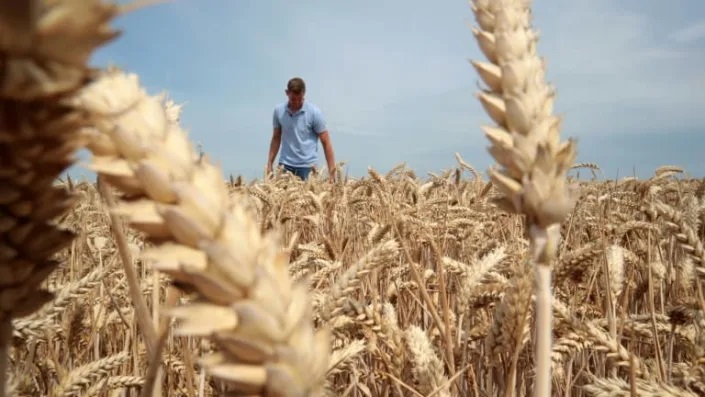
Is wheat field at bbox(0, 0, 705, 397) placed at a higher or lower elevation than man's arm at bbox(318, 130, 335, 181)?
lower

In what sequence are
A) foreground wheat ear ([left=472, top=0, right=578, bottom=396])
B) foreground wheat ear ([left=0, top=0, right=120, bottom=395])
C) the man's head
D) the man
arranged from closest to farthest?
foreground wheat ear ([left=0, top=0, right=120, bottom=395]) → foreground wheat ear ([left=472, top=0, right=578, bottom=396]) → the man's head → the man

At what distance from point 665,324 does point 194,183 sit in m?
1.90

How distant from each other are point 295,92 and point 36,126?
8779mm

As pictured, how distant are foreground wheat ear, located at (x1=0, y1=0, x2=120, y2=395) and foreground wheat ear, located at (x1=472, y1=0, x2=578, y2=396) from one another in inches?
19.3

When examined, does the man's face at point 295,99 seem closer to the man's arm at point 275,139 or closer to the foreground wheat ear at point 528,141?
the man's arm at point 275,139

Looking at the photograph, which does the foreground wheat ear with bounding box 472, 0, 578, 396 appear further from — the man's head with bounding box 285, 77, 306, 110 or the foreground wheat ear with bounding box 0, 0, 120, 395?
the man's head with bounding box 285, 77, 306, 110

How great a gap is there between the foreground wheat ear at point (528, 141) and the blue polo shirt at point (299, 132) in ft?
28.3

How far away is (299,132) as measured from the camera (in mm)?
9297

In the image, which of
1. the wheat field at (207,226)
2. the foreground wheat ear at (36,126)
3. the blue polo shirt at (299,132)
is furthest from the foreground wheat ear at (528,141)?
the blue polo shirt at (299,132)

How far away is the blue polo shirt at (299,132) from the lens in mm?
9297

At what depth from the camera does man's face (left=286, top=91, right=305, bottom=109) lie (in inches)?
354

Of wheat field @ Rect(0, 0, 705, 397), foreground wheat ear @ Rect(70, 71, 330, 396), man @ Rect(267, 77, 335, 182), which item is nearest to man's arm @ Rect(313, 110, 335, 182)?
man @ Rect(267, 77, 335, 182)

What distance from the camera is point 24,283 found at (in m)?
0.40

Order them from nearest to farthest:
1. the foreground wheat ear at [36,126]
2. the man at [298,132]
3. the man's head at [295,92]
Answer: the foreground wheat ear at [36,126]
the man's head at [295,92]
the man at [298,132]
